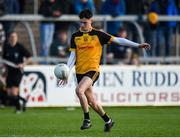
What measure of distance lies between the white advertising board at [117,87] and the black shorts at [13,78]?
0.75 m

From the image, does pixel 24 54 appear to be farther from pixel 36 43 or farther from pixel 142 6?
pixel 142 6

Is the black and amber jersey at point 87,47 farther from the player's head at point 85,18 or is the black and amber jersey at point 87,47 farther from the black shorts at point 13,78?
the black shorts at point 13,78

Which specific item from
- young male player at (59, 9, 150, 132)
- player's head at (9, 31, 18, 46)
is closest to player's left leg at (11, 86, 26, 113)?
player's head at (9, 31, 18, 46)

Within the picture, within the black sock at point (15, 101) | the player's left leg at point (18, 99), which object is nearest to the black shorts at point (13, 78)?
the player's left leg at point (18, 99)

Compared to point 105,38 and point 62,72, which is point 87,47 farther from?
point 62,72

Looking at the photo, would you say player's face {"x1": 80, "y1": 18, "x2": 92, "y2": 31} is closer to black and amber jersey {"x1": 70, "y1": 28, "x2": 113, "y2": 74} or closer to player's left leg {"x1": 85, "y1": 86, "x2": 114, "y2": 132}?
black and amber jersey {"x1": 70, "y1": 28, "x2": 113, "y2": 74}

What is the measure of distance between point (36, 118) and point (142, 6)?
6.97 metres

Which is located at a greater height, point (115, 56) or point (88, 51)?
point (88, 51)

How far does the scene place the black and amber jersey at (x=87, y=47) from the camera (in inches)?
610

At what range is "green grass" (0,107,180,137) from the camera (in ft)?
49.4

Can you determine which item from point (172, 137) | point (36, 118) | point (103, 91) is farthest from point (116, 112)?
point (172, 137)

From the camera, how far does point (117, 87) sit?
23734 millimetres

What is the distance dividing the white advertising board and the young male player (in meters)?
7.79

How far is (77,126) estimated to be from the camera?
55.7 ft
